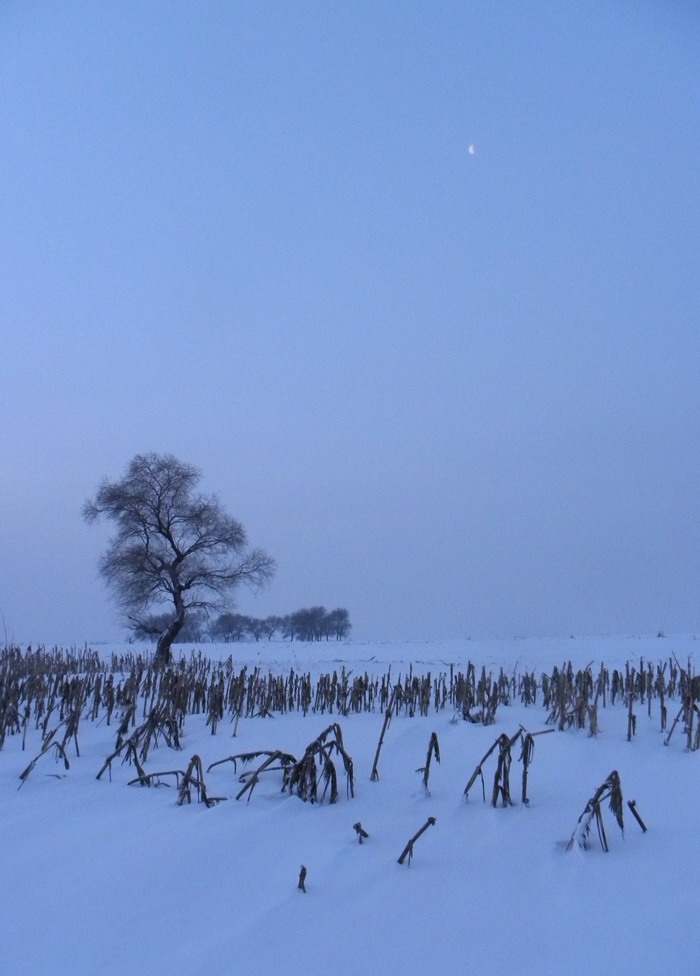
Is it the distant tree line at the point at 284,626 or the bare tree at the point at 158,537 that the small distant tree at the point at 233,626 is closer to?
the distant tree line at the point at 284,626

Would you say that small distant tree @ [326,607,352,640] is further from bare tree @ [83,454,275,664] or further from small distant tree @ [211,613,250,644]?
bare tree @ [83,454,275,664]

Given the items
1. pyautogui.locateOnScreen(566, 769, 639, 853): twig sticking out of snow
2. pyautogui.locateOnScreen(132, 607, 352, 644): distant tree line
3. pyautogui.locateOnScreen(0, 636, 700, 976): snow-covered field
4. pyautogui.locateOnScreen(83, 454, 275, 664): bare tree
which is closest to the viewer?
pyautogui.locateOnScreen(0, 636, 700, 976): snow-covered field

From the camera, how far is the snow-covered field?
103 inches

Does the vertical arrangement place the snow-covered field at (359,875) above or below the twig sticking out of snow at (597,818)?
below

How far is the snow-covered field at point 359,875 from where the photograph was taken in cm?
261

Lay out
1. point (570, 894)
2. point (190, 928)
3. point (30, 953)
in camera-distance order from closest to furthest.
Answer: point (30, 953) → point (190, 928) → point (570, 894)

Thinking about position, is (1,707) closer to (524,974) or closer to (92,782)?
(92,782)

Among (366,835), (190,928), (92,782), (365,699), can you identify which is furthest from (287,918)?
(365,699)

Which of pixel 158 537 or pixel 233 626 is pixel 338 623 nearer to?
pixel 233 626

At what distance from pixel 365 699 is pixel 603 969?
5984 mm

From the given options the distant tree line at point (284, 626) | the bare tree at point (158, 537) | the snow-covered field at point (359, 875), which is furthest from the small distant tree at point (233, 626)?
the snow-covered field at point (359, 875)

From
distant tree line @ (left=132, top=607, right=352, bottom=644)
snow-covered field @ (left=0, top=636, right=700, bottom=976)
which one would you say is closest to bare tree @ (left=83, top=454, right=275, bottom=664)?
snow-covered field @ (left=0, top=636, right=700, bottom=976)

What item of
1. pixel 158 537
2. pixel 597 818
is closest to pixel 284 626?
pixel 158 537

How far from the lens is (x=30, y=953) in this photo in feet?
8.64
